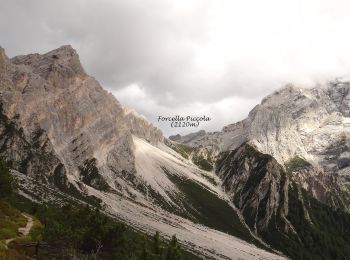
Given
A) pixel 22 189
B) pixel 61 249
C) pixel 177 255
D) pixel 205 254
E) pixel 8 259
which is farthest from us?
pixel 205 254

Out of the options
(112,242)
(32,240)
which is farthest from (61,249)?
(112,242)

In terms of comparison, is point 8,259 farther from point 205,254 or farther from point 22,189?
point 205,254

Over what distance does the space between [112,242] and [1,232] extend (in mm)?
20822

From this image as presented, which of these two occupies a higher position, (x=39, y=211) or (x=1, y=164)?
(x=1, y=164)

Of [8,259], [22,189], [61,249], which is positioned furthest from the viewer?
[22,189]

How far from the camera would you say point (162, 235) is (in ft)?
655

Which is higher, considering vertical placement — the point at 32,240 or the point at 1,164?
the point at 1,164

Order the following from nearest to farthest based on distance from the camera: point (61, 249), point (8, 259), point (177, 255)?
point (8, 259), point (61, 249), point (177, 255)

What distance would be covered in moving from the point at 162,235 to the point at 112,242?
12091 centimetres

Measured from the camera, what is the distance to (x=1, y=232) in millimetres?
69000

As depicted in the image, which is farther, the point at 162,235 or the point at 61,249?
the point at 162,235

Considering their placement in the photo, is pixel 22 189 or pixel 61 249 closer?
pixel 61 249

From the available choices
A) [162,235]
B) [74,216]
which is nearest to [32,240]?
[74,216]

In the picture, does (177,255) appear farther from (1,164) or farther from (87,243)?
(1,164)
